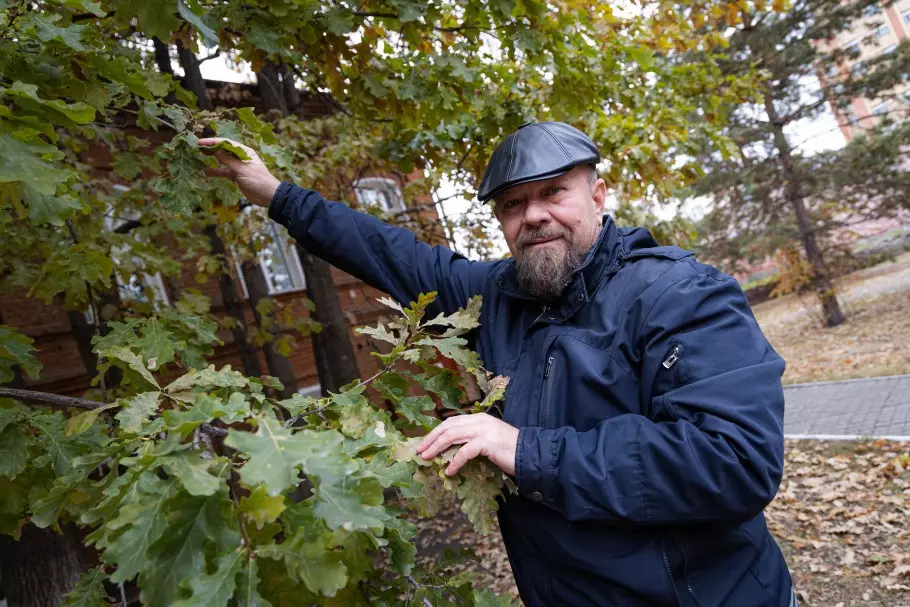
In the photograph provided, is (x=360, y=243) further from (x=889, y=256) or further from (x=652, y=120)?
(x=889, y=256)

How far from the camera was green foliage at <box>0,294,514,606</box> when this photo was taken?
1.14 meters

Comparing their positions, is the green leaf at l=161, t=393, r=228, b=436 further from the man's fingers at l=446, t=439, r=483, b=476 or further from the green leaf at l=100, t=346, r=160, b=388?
the man's fingers at l=446, t=439, r=483, b=476

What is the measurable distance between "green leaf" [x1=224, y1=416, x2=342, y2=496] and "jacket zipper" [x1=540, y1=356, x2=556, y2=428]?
37.5 inches

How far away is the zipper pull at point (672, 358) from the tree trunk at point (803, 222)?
16.7 m

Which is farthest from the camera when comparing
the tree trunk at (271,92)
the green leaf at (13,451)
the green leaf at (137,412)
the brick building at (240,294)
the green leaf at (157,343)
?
the brick building at (240,294)

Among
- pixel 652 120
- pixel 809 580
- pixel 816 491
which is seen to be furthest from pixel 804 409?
pixel 652 120

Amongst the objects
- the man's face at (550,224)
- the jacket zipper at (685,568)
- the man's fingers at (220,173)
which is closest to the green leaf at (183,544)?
the jacket zipper at (685,568)

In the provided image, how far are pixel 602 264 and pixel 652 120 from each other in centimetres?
409

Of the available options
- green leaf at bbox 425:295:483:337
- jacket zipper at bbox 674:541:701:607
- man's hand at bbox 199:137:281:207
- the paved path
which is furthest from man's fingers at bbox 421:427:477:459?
the paved path

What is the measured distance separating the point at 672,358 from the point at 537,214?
2.58 ft

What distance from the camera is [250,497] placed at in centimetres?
115

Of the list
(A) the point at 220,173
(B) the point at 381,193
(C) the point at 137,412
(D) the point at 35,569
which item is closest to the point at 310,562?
(C) the point at 137,412

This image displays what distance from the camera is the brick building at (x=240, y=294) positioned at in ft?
25.7

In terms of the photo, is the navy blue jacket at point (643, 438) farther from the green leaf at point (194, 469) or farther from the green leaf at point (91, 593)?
the green leaf at point (91, 593)
